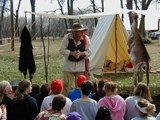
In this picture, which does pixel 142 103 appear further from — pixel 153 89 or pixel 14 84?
pixel 153 89

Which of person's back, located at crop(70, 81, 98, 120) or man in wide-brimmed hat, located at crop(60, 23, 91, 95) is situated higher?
man in wide-brimmed hat, located at crop(60, 23, 91, 95)

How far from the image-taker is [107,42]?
11.9 meters

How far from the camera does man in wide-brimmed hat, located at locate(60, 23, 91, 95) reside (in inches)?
288

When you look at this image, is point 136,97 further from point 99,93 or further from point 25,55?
point 25,55

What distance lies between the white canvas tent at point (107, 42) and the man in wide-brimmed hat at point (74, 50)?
448 centimetres

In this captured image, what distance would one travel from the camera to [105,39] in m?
11.9

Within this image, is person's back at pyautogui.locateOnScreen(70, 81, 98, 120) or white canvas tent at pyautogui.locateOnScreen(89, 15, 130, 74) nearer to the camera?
person's back at pyautogui.locateOnScreen(70, 81, 98, 120)

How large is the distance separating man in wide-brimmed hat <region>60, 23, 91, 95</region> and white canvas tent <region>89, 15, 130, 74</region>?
4478 mm

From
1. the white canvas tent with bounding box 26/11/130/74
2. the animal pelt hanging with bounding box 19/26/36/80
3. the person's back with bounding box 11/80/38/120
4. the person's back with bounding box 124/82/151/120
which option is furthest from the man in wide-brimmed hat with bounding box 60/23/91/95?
the white canvas tent with bounding box 26/11/130/74

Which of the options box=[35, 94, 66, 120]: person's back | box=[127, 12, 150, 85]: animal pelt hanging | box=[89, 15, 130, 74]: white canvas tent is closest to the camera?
box=[35, 94, 66, 120]: person's back

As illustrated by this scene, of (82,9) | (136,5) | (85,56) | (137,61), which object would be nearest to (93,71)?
(137,61)

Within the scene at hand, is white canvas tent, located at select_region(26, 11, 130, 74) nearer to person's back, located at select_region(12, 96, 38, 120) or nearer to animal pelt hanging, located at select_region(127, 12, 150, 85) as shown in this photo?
animal pelt hanging, located at select_region(127, 12, 150, 85)

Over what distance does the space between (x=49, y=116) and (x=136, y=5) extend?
115ft

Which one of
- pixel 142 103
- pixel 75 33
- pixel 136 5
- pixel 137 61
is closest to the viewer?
pixel 142 103
